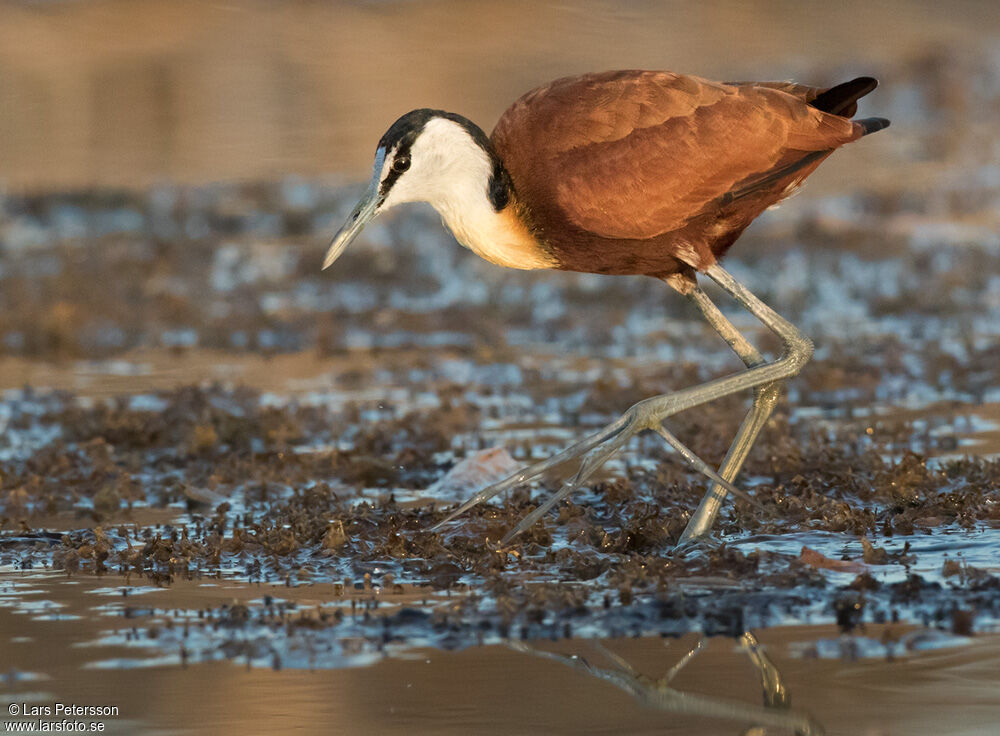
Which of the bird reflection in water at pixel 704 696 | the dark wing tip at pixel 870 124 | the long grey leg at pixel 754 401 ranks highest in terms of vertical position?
the dark wing tip at pixel 870 124

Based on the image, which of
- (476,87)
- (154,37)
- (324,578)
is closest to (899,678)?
(324,578)

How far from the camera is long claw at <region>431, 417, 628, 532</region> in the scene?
581 centimetres

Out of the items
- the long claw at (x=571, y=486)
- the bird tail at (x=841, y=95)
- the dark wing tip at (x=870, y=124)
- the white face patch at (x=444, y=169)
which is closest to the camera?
the long claw at (x=571, y=486)

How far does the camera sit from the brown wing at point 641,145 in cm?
592

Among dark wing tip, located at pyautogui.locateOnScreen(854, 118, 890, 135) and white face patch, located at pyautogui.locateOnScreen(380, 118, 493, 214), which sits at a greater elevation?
dark wing tip, located at pyautogui.locateOnScreen(854, 118, 890, 135)

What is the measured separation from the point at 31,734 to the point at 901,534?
10.7 feet

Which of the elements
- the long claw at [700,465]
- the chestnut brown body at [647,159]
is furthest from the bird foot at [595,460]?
the chestnut brown body at [647,159]

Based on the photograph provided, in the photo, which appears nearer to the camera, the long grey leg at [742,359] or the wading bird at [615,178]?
the wading bird at [615,178]

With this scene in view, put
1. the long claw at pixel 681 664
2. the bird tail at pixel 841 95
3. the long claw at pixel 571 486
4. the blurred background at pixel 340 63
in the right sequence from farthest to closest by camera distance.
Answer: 1. the blurred background at pixel 340 63
2. the bird tail at pixel 841 95
3. the long claw at pixel 571 486
4. the long claw at pixel 681 664

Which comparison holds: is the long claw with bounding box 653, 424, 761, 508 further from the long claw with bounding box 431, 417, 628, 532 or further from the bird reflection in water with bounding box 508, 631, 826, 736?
the bird reflection in water with bounding box 508, 631, 826, 736

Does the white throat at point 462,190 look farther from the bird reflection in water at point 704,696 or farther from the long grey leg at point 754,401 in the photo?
the bird reflection in water at point 704,696

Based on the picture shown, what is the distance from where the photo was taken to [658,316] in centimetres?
1251

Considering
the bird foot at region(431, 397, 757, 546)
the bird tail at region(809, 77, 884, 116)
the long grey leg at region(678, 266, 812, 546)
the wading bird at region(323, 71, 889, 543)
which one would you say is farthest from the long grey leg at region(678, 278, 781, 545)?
the bird tail at region(809, 77, 884, 116)

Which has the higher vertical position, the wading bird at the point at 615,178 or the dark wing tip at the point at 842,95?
the dark wing tip at the point at 842,95
